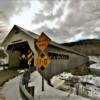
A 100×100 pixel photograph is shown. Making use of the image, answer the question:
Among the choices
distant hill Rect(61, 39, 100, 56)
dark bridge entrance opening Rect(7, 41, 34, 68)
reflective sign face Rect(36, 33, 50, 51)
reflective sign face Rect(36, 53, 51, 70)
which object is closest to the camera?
reflective sign face Rect(36, 53, 51, 70)

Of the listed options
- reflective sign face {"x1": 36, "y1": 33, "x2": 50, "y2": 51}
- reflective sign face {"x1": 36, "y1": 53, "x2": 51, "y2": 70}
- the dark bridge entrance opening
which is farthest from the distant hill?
reflective sign face {"x1": 36, "y1": 53, "x2": 51, "y2": 70}

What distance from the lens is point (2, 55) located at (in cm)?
4456

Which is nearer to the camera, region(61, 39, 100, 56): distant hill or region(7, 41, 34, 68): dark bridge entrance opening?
region(7, 41, 34, 68): dark bridge entrance opening

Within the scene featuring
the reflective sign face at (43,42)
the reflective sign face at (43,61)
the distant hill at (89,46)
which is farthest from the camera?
the distant hill at (89,46)

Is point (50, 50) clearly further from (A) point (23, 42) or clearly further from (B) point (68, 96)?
(B) point (68, 96)

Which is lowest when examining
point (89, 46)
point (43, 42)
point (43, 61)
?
point (43, 61)

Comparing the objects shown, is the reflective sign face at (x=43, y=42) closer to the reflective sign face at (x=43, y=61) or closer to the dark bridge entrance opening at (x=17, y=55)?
the reflective sign face at (x=43, y=61)

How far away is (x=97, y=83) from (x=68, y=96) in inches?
245

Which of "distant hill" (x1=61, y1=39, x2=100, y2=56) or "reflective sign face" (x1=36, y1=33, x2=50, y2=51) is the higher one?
"distant hill" (x1=61, y1=39, x2=100, y2=56)

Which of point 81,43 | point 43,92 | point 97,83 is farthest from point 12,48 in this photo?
point 81,43

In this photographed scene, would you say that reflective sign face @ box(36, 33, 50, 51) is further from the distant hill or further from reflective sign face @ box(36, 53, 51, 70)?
the distant hill

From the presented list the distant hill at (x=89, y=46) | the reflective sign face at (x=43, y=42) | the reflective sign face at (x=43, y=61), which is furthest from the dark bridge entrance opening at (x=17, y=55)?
the distant hill at (x=89, y=46)

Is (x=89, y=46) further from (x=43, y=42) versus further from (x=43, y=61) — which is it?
(x=43, y=61)

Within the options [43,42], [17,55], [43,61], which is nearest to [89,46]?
[17,55]
